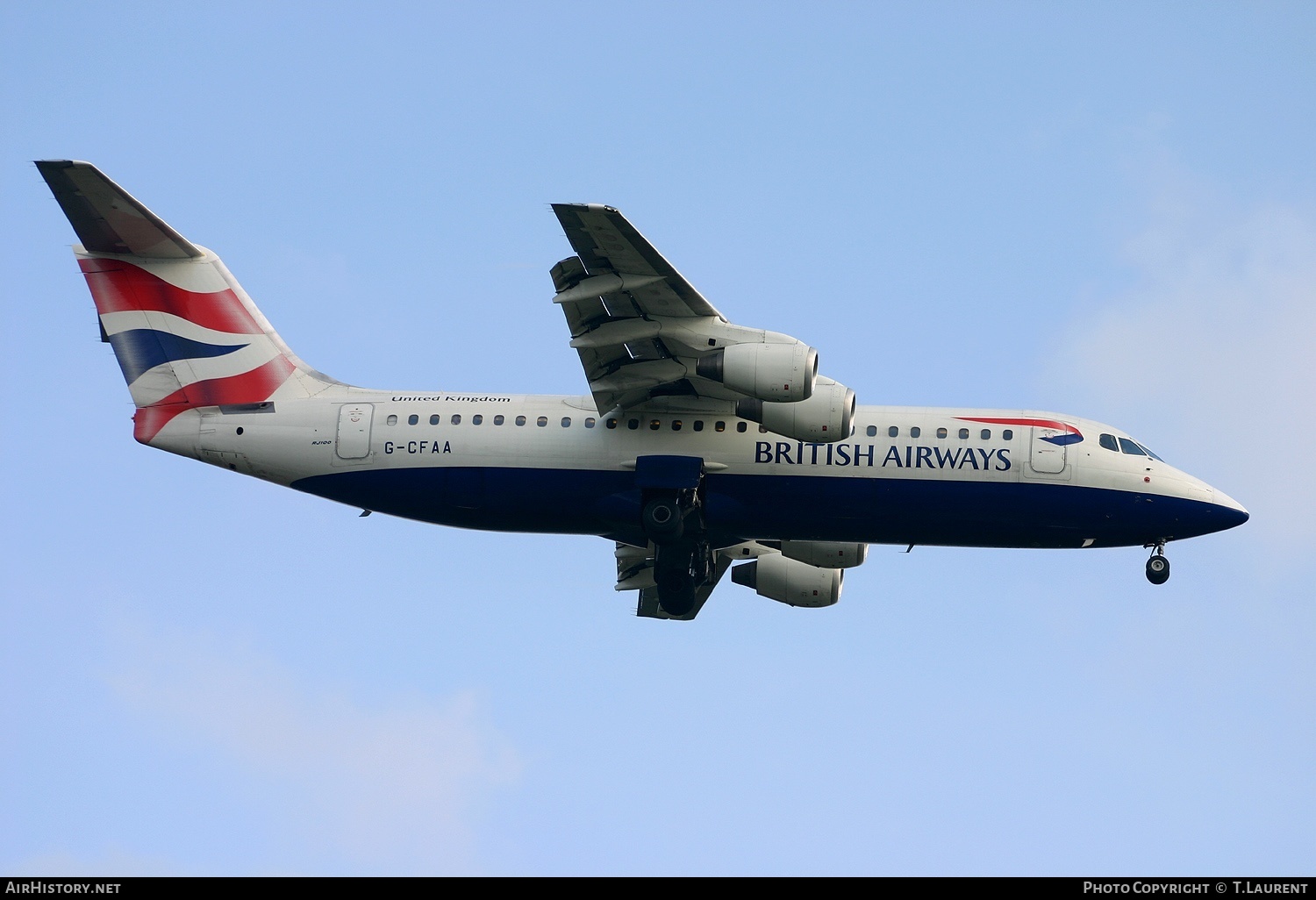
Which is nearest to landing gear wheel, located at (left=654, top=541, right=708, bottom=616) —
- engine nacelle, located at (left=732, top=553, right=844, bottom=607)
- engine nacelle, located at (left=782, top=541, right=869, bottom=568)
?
engine nacelle, located at (left=782, top=541, right=869, bottom=568)

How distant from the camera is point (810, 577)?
98.1ft

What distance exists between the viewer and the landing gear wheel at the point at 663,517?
25.2 meters

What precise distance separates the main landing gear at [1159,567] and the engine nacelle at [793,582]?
594 centimetres

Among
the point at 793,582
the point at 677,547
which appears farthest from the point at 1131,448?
the point at 677,547

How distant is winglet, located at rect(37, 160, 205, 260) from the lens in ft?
82.4

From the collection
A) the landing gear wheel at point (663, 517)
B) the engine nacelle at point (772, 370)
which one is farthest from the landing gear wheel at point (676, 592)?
the engine nacelle at point (772, 370)

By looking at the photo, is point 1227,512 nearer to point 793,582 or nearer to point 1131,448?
point 1131,448

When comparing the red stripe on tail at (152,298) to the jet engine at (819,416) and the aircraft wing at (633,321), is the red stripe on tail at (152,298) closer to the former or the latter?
the aircraft wing at (633,321)

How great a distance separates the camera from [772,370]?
76.0 feet

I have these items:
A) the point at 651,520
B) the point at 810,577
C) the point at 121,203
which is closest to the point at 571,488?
the point at 651,520

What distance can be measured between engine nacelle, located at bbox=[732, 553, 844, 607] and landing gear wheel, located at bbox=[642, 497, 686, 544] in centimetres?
513

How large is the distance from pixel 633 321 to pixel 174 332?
813 cm

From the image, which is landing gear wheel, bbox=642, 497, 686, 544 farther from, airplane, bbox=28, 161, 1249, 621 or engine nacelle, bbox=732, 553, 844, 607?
engine nacelle, bbox=732, 553, 844, 607
